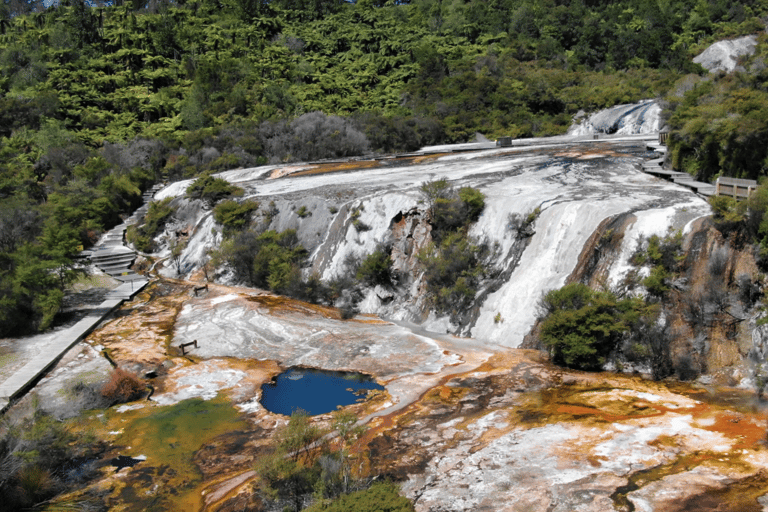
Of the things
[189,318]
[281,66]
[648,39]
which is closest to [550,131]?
[648,39]

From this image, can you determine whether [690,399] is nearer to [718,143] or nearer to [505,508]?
[505,508]

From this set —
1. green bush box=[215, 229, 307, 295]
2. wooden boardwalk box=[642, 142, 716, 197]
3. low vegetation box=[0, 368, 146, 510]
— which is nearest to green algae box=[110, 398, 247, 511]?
low vegetation box=[0, 368, 146, 510]

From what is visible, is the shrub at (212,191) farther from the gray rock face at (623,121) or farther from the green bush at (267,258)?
the gray rock face at (623,121)

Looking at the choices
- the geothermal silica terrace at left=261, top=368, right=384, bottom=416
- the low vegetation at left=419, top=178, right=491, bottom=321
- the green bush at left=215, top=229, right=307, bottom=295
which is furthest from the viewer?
the green bush at left=215, top=229, right=307, bottom=295

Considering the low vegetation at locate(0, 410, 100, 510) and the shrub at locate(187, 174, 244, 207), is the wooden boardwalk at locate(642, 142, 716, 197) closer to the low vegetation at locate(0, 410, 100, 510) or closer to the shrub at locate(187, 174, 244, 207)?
the low vegetation at locate(0, 410, 100, 510)

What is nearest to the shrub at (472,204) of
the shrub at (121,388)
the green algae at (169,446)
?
the green algae at (169,446)

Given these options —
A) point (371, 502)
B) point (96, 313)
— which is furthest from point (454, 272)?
point (96, 313)
